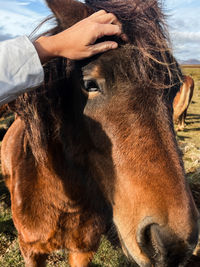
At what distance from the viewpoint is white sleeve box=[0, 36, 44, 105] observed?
3.67ft

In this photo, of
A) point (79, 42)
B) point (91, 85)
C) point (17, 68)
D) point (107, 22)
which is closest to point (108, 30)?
point (107, 22)

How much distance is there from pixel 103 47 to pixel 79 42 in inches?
5.7

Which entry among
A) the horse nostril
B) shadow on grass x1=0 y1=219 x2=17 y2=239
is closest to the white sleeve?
the horse nostril

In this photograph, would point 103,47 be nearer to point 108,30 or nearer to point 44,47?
point 108,30

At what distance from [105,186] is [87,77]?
79 cm

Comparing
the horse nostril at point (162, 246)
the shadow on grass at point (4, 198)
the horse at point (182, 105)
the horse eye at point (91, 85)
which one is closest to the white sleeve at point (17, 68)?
the horse eye at point (91, 85)

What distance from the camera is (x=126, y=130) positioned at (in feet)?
4.65

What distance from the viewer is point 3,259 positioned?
3.40 meters

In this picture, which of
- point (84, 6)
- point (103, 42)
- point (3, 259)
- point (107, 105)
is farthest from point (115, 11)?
point (3, 259)

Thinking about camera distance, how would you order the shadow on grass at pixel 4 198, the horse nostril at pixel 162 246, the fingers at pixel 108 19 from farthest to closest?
the shadow on grass at pixel 4 198
the fingers at pixel 108 19
the horse nostril at pixel 162 246

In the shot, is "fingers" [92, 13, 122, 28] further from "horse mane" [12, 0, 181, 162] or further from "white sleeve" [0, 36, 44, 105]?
"white sleeve" [0, 36, 44, 105]

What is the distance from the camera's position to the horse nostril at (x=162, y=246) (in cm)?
127

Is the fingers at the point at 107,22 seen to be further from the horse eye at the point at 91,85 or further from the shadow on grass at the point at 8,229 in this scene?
the shadow on grass at the point at 8,229

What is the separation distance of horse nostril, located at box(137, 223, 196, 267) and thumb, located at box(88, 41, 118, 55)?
1.04 metres
